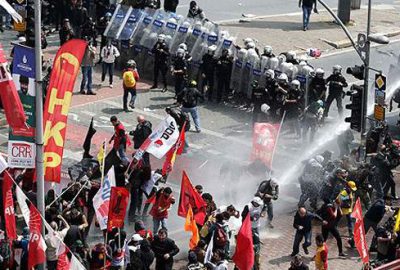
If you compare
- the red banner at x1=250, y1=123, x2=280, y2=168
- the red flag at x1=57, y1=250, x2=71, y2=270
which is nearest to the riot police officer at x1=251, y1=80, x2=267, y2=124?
the red banner at x1=250, y1=123, x2=280, y2=168

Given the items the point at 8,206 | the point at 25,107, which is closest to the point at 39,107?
the point at 25,107

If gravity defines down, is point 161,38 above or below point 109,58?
above

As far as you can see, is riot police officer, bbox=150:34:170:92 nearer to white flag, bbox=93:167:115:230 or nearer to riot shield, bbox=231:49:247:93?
riot shield, bbox=231:49:247:93

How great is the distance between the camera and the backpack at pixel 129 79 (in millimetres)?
31878

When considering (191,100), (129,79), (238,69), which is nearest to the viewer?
(191,100)

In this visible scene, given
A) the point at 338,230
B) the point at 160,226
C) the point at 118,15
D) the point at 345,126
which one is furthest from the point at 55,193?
the point at 118,15

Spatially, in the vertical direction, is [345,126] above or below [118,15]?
below

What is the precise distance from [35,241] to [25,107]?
223 cm

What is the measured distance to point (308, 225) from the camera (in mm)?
23375

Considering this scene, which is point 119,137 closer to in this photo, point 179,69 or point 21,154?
point 179,69

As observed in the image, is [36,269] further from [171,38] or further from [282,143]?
[171,38]

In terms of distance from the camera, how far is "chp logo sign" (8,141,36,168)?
18.7 meters

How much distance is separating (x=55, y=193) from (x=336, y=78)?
11980 millimetres

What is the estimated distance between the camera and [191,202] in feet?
74.8
